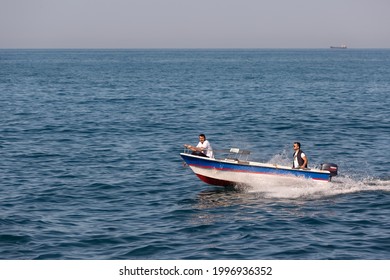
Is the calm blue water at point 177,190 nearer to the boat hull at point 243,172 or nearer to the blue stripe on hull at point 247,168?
the boat hull at point 243,172

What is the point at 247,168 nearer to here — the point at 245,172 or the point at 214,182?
the point at 245,172

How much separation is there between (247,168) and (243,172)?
0.27 m

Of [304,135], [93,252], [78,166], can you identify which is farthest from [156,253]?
[304,135]

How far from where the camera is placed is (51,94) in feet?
257

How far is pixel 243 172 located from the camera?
26438 millimetres

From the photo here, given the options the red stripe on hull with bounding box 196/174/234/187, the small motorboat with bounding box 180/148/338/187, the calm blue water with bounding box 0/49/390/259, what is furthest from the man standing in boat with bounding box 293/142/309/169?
the red stripe on hull with bounding box 196/174/234/187

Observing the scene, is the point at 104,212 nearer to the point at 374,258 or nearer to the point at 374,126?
the point at 374,258

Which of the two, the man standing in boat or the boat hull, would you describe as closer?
the boat hull

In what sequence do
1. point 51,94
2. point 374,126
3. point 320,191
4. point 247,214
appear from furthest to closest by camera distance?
point 51,94 → point 374,126 → point 320,191 → point 247,214

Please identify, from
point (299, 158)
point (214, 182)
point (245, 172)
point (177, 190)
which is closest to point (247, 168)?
point (245, 172)

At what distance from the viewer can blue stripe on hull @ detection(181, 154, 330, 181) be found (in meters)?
26.1

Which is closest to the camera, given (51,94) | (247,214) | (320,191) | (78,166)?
(247,214)

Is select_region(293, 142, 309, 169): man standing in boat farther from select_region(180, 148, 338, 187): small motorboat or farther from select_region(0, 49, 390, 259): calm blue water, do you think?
select_region(0, 49, 390, 259): calm blue water

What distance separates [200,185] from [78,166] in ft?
24.9
